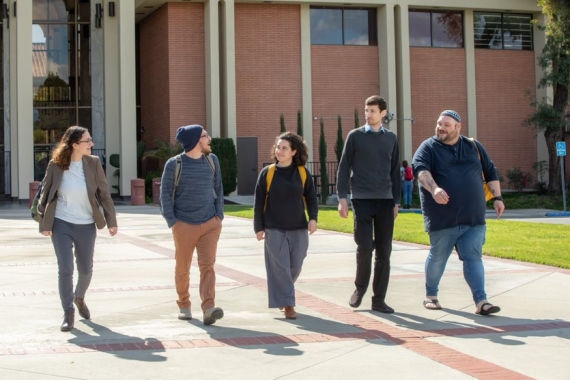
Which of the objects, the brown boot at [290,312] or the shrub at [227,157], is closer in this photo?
the brown boot at [290,312]

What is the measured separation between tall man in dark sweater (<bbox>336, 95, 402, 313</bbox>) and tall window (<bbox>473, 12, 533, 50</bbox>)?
1272 inches

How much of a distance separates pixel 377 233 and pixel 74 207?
2.84 metres

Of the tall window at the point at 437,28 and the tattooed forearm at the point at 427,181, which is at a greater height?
the tall window at the point at 437,28

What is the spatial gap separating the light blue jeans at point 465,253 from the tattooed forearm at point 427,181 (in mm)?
536

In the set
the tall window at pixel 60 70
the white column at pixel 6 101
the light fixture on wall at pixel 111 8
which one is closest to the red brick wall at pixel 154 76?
the light fixture on wall at pixel 111 8

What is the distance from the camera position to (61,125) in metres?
39.1

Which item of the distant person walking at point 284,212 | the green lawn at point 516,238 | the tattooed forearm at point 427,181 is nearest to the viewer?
the tattooed forearm at point 427,181

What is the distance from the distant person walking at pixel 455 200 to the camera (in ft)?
27.7

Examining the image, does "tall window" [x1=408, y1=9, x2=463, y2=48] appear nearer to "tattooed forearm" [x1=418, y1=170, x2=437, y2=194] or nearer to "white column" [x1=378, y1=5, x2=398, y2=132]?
"white column" [x1=378, y1=5, x2=398, y2=132]

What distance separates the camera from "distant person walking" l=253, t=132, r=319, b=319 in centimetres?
836

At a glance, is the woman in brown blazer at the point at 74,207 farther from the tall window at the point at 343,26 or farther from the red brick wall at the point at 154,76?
the tall window at the point at 343,26

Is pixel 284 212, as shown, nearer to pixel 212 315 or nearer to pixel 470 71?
pixel 212 315

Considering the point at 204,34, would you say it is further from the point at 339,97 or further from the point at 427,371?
the point at 427,371

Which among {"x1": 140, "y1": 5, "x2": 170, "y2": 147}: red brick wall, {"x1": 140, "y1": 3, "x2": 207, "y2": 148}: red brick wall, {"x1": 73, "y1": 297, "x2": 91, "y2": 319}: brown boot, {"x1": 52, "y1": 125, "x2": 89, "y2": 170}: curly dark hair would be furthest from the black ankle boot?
{"x1": 140, "y1": 5, "x2": 170, "y2": 147}: red brick wall
